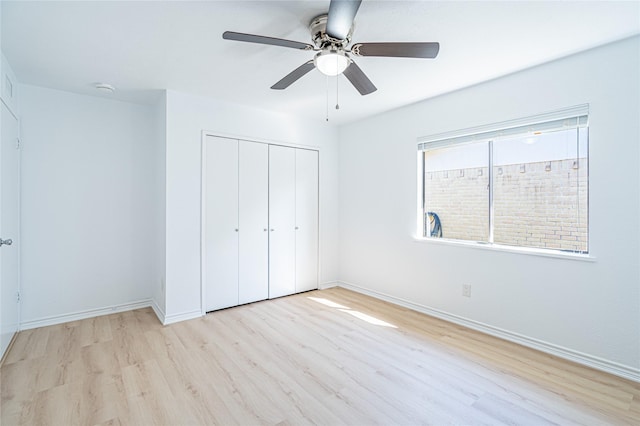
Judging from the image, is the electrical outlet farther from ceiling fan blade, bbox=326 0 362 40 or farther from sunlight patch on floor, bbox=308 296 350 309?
ceiling fan blade, bbox=326 0 362 40

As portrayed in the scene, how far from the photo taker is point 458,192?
3.40m

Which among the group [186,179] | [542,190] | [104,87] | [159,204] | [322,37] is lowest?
[159,204]

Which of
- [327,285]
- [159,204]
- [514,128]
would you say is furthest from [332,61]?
[327,285]

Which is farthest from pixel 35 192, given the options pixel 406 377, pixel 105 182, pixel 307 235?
pixel 406 377

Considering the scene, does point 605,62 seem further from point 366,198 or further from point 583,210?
point 366,198

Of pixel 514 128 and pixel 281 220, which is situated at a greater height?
pixel 514 128

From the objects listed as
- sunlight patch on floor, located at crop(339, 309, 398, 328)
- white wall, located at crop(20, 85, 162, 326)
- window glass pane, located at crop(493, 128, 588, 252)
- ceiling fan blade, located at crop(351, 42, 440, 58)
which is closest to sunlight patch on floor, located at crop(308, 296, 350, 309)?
sunlight patch on floor, located at crop(339, 309, 398, 328)

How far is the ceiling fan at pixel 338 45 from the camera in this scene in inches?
62.7

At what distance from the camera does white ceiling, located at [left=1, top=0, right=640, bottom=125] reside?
6.15 feet

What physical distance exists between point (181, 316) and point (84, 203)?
66.0 inches

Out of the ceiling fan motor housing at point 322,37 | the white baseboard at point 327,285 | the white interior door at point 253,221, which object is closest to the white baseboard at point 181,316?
the white interior door at point 253,221

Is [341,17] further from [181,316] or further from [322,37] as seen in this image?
[181,316]

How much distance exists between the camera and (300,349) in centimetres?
265

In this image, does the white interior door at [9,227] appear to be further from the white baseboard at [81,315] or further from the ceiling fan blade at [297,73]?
the ceiling fan blade at [297,73]
